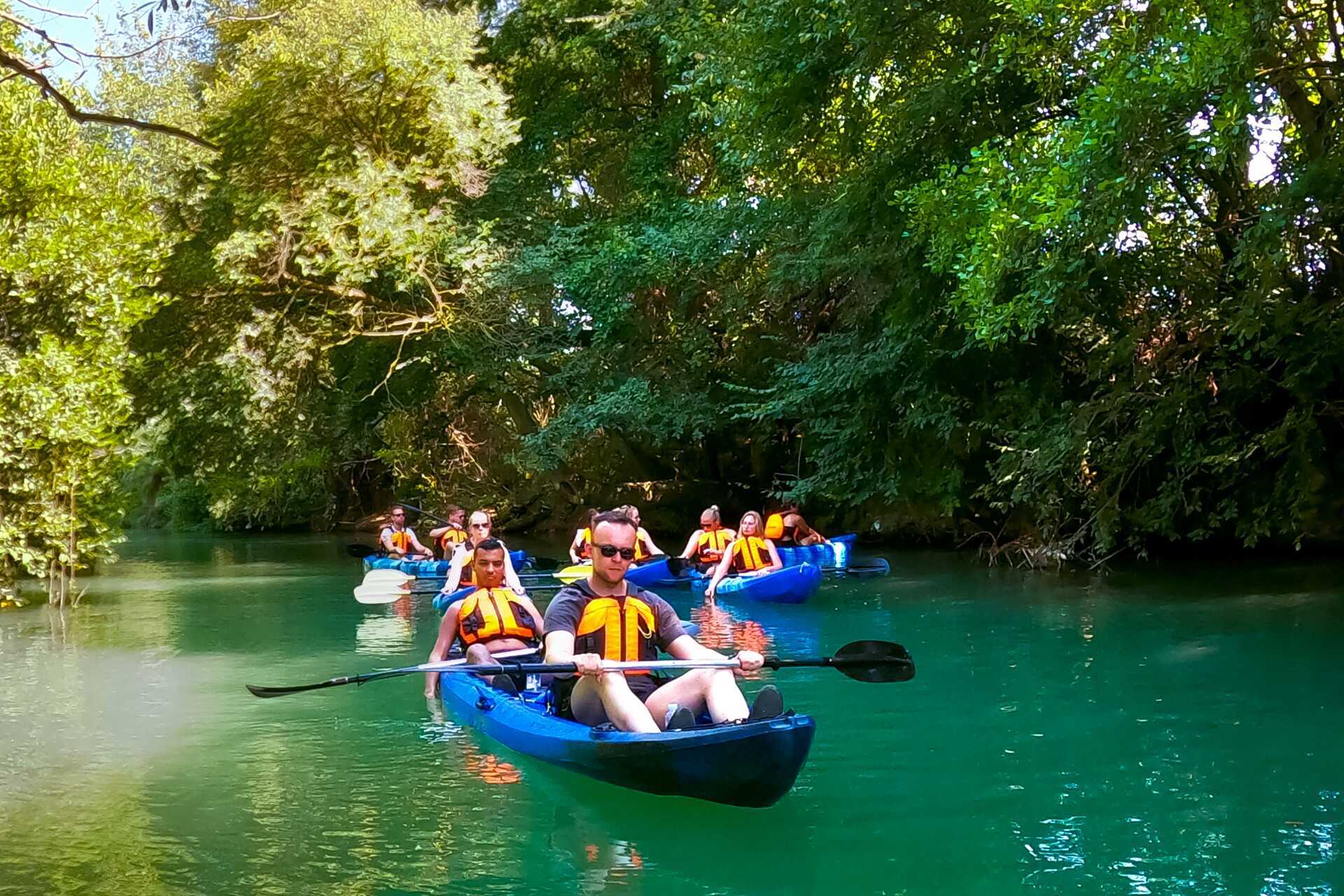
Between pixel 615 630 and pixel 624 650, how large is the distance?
3.9 inches

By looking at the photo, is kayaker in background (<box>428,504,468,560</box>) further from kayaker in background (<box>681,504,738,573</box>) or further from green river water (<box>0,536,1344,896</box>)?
green river water (<box>0,536,1344,896</box>)

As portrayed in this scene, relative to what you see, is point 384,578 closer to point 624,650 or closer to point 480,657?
point 480,657

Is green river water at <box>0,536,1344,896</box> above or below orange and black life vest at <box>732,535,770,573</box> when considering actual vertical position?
below

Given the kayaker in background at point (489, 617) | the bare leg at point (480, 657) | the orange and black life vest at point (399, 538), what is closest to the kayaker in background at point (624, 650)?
the bare leg at point (480, 657)

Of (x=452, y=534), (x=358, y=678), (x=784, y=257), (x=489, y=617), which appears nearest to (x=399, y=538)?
(x=452, y=534)

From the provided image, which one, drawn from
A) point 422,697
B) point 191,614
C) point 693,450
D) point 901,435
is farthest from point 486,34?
point 422,697

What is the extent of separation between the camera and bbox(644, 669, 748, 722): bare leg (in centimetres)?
545

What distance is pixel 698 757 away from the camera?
16.5ft

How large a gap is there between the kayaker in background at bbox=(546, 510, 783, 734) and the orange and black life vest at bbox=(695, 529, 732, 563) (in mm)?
8698

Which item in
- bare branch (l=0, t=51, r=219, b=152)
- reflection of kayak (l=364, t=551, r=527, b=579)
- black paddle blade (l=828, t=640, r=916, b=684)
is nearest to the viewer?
bare branch (l=0, t=51, r=219, b=152)

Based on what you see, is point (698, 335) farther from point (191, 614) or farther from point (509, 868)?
point (509, 868)

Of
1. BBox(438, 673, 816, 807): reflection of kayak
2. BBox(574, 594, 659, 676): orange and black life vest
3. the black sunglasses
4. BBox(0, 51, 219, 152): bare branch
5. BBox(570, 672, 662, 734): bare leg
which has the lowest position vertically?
BBox(438, 673, 816, 807): reflection of kayak

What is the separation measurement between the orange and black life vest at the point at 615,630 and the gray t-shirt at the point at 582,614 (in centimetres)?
4

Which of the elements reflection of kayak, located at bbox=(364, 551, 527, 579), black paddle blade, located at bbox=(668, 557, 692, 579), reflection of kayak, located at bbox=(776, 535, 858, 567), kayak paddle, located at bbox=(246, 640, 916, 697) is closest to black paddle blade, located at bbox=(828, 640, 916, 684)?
kayak paddle, located at bbox=(246, 640, 916, 697)
